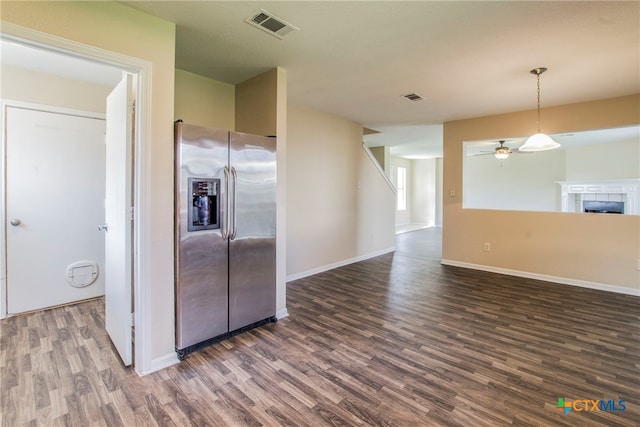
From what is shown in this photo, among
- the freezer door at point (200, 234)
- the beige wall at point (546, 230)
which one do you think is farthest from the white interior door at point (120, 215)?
the beige wall at point (546, 230)

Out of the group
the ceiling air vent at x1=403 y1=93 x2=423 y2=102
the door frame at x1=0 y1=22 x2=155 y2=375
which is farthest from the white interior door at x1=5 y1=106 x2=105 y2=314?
the ceiling air vent at x1=403 y1=93 x2=423 y2=102

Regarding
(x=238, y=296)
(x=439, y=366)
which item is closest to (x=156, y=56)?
(x=238, y=296)

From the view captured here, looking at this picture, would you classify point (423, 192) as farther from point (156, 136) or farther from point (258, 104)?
point (156, 136)

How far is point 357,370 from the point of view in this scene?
7.16ft

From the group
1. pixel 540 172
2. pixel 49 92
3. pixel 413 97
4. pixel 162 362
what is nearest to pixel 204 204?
pixel 162 362

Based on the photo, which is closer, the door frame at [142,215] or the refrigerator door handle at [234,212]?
the door frame at [142,215]

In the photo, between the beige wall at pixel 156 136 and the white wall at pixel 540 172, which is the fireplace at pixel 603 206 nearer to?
the white wall at pixel 540 172

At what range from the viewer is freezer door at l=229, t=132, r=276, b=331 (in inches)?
104

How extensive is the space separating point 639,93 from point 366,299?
422 cm

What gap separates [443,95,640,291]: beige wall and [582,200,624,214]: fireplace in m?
3.56

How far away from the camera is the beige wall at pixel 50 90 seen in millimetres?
3020

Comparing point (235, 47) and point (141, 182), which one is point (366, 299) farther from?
point (235, 47)

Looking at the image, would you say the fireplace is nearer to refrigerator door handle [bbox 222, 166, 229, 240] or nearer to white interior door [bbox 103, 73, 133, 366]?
refrigerator door handle [bbox 222, 166, 229, 240]

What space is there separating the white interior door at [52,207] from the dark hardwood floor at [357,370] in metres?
0.28
